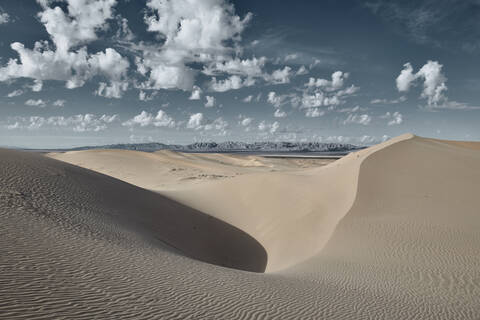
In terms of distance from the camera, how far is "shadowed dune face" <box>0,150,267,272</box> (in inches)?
310

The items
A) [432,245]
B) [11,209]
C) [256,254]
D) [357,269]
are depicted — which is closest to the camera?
[11,209]

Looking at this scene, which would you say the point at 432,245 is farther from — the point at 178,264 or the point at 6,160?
the point at 6,160

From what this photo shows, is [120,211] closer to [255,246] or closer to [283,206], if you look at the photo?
[255,246]

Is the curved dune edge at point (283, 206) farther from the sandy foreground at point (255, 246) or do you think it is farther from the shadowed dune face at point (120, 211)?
the shadowed dune face at point (120, 211)

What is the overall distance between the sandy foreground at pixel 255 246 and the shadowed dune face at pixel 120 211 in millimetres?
75

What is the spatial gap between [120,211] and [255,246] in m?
5.84

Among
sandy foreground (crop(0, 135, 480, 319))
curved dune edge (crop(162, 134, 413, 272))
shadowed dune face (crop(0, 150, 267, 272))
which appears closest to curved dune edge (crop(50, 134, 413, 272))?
curved dune edge (crop(162, 134, 413, 272))

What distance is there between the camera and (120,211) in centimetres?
1024

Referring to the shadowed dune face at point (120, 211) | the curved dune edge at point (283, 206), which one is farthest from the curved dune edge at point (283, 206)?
the shadowed dune face at point (120, 211)

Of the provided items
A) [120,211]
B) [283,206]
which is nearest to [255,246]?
[283,206]

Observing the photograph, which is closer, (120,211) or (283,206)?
(120,211)

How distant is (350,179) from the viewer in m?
15.4

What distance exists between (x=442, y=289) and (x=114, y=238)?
7.76 metres

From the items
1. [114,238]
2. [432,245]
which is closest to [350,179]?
[432,245]
